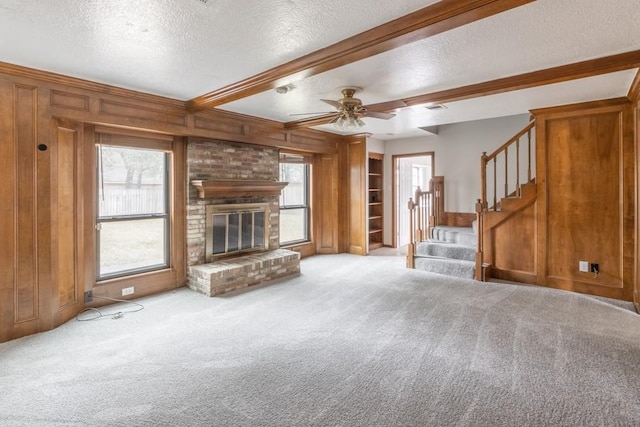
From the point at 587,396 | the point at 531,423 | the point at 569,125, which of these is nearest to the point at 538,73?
the point at 569,125

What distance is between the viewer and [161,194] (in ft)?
15.0

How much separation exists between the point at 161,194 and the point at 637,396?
5111 millimetres

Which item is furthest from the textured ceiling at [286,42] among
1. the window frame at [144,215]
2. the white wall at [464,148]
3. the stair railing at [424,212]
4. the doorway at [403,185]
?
the doorway at [403,185]

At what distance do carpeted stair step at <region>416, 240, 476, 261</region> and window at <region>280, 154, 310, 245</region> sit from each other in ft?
7.59

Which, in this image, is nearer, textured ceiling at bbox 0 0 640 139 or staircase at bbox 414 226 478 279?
textured ceiling at bbox 0 0 640 139

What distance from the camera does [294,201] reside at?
663 centimetres

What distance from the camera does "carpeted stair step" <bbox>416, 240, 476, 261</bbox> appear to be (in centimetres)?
549

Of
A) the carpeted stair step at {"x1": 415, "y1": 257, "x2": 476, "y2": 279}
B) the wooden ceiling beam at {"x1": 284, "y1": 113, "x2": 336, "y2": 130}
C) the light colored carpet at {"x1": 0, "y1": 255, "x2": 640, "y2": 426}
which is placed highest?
the wooden ceiling beam at {"x1": 284, "y1": 113, "x2": 336, "y2": 130}

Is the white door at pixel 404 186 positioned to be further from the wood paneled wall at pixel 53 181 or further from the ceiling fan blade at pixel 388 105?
the wood paneled wall at pixel 53 181

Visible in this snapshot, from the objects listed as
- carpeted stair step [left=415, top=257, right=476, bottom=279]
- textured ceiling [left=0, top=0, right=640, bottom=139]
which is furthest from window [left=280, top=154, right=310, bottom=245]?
textured ceiling [left=0, top=0, right=640, bottom=139]

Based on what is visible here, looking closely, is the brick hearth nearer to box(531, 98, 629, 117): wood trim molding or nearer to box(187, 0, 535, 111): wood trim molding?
box(187, 0, 535, 111): wood trim molding

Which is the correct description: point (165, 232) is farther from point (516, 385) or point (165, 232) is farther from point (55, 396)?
point (516, 385)

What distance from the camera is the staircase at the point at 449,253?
5280mm

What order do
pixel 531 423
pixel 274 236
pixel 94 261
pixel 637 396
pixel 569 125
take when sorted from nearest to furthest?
pixel 531 423 < pixel 637 396 < pixel 94 261 < pixel 569 125 < pixel 274 236
